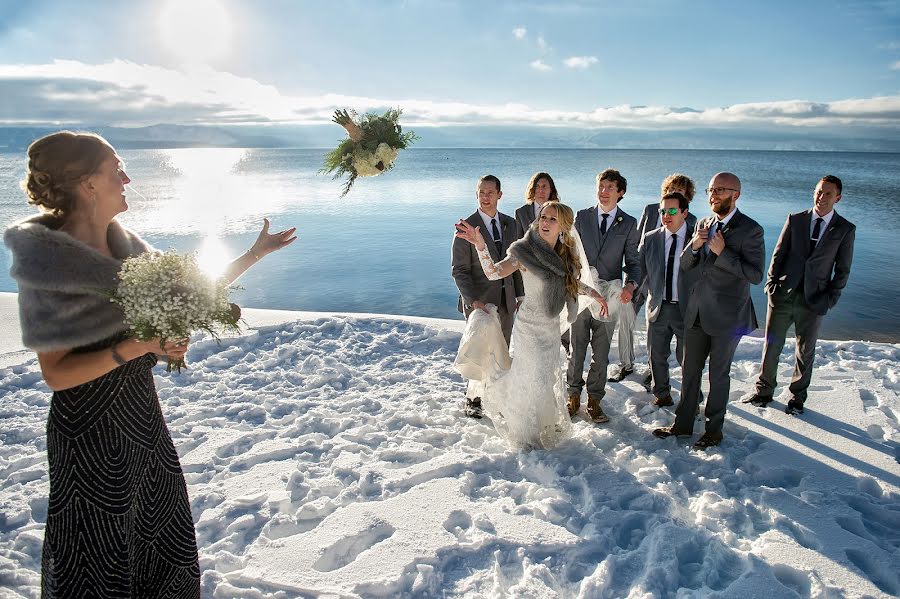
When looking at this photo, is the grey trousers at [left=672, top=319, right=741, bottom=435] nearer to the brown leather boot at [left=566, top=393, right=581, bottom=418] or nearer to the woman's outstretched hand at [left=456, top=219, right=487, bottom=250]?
the brown leather boot at [left=566, top=393, right=581, bottom=418]

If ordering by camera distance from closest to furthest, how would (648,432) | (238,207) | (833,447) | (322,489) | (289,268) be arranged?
(322,489), (833,447), (648,432), (289,268), (238,207)

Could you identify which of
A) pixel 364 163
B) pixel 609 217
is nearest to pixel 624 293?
pixel 609 217

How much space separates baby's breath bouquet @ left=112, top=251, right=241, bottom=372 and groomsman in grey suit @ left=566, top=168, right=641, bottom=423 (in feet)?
13.0

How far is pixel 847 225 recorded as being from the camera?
17.3 ft

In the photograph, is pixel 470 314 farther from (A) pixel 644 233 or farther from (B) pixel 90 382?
(B) pixel 90 382

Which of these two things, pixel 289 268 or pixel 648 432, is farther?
pixel 289 268

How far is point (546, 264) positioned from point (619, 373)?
2612mm

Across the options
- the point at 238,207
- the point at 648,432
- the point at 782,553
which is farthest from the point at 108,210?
the point at 238,207

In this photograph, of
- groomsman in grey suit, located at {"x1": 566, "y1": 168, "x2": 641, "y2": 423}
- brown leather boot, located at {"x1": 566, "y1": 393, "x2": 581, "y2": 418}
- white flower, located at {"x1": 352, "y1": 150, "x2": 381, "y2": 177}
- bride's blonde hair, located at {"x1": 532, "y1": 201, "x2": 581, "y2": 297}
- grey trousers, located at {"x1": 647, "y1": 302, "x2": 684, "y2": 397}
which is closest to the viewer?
white flower, located at {"x1": 352, "y1": 150, "x2": 381, "y2": 177}

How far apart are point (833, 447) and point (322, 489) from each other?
4.66 meters

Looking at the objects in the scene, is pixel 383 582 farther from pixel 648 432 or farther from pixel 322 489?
pixel 648 432

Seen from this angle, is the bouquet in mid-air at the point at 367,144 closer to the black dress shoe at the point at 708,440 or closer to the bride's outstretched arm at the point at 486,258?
the bride's outstretched arm at the point at 486,258

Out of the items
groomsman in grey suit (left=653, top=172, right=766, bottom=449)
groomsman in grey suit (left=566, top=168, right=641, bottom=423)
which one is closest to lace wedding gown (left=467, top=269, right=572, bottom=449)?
groomsman in grey suit (left=566, top=168, right=641, bottom=423)

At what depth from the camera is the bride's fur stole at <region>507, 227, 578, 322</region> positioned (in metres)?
4.69
